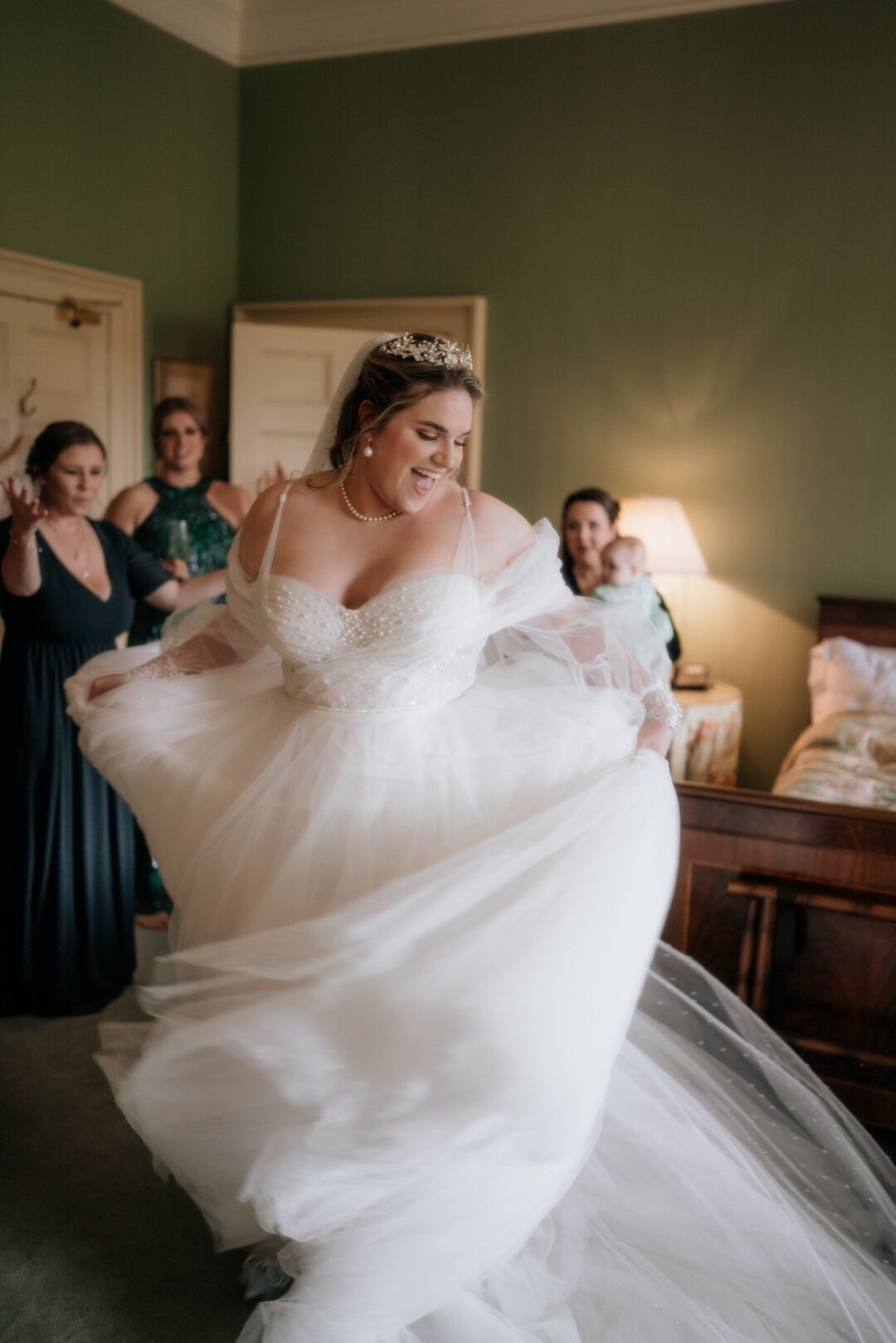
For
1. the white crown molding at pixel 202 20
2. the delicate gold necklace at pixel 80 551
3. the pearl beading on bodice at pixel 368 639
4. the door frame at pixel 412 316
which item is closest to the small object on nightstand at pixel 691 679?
the door frame at pixel 412 316

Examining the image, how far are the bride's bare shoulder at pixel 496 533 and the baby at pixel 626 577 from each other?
1.61 m

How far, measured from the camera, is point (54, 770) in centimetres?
314

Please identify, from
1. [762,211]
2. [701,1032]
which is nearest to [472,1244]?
[701,1032]

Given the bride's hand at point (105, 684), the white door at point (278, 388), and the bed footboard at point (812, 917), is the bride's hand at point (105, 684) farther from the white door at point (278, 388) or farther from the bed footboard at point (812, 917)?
the white door at point (278, 388)

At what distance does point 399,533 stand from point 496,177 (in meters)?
3.79

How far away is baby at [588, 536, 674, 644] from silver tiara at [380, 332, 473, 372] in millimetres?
Result: 1799

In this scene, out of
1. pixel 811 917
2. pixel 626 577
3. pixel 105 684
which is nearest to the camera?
pixel 105 684

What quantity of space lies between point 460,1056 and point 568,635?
93 centimetres

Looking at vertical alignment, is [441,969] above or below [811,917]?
above

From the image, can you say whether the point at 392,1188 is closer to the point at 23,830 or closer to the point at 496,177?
the point at 23,830

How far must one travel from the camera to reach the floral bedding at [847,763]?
323 centimetres

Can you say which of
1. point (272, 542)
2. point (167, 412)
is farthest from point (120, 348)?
point (272, 542)

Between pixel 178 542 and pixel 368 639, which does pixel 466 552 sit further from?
pixel 178 542

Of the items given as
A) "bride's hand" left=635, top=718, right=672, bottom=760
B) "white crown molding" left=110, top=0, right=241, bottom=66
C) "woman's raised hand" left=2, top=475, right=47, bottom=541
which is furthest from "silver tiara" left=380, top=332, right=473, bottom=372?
"white crown molding" left=110, top=0, right=241, bottom=66
